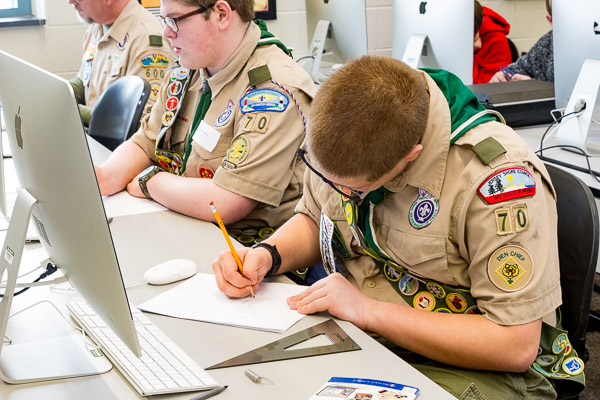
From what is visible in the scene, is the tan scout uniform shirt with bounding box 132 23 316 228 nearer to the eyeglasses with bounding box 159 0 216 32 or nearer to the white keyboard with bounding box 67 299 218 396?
the eyeglasses with bounding box 159 0 216 32

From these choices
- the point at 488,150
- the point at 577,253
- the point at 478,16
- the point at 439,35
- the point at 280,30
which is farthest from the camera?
the point at 280,30

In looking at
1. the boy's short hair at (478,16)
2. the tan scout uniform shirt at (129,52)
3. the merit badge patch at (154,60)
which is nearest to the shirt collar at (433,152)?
the tan scout uniform shirt at (129,52)

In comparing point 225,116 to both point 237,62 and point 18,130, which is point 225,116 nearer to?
point 237,62

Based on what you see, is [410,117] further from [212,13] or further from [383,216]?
[212,13]

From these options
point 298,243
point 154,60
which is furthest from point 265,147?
point 154,60

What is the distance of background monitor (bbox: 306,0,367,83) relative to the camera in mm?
3177

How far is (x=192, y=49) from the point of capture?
1872mm

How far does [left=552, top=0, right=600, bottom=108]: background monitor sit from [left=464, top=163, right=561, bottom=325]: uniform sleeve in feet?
4.25

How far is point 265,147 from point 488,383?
809 mm

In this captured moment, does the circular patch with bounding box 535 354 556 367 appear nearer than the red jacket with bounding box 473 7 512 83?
Yes

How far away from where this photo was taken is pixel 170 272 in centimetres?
142

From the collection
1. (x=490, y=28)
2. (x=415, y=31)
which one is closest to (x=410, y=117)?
(x=415, y=31)

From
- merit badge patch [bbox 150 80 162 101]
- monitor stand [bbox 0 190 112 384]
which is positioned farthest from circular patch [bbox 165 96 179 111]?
monitor stand [bbox 0 190 112 384]

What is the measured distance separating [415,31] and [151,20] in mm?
1187
